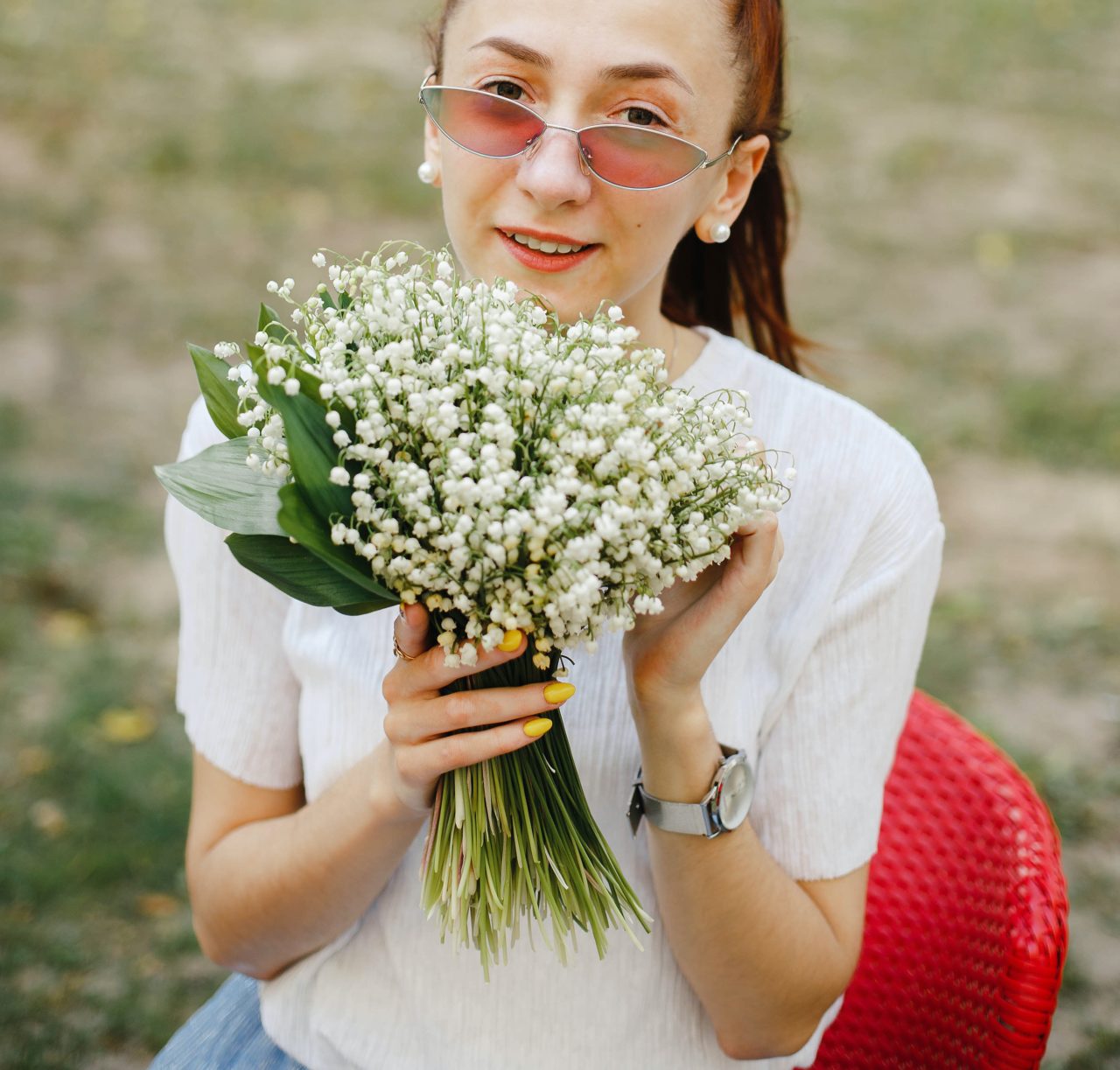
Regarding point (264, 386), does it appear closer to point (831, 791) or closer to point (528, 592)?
point (528, 592)

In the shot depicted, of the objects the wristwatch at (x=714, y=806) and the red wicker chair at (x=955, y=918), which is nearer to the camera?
the wristwatch at (x=714, y=806)

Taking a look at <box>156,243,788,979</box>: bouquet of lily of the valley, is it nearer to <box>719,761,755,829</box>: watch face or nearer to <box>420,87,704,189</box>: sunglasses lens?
<box>420,87,704,189</box>: sunglasses lens

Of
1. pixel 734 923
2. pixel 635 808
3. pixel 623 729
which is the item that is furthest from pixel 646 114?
pixel 734 923

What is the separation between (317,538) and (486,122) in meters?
0.76

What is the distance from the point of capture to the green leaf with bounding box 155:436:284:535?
1.55m

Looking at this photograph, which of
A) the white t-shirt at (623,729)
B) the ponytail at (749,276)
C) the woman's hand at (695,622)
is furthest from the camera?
the ponytail at (749,276)

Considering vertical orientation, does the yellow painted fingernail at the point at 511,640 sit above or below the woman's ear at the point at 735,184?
below

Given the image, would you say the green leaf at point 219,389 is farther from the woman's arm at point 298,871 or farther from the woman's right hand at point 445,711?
the woman's arm at point 298,871

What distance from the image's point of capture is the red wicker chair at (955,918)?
7.00 ft

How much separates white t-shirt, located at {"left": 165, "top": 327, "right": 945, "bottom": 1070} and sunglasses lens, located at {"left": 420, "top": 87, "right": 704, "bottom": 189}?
1.65 ft

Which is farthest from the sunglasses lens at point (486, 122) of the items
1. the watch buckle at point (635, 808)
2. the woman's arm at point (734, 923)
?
the watch buckle at point (635, 808)

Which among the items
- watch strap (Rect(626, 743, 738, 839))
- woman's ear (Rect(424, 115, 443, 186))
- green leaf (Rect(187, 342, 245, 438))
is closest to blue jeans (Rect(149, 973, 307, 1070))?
watch strap (Rect(626, 743, 738, 839))

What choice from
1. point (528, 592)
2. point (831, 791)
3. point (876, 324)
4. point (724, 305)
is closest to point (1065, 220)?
point (876, 324)

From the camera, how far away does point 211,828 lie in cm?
222
